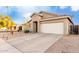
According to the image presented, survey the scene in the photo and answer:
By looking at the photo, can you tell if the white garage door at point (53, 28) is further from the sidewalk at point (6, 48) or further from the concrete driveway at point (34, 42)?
the sidewalk at point (6, 48)

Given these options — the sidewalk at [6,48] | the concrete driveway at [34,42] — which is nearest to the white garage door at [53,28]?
the concrete driveway at [34,42]

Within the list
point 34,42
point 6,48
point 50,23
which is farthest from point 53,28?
point 6,48

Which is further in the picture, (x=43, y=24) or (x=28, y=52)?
(x=43, y=24)

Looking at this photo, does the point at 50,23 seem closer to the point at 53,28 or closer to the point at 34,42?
the point at 53,28

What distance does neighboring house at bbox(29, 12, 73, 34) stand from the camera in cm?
618

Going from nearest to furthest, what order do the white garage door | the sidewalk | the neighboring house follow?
the sidewalk → the neighboring house → the white garage door

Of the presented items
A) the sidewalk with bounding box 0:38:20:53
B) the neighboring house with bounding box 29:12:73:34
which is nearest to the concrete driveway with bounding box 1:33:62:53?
the sidewalk with bounding box 0:38:20:53

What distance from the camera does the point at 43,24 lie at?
644cm

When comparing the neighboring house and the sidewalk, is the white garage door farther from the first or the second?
the sidewalk

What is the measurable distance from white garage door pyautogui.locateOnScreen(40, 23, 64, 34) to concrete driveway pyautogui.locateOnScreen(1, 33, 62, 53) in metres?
0.17

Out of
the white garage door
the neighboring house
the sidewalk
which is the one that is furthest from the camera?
the white garage door

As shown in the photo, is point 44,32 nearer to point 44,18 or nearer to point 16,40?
point 44,18

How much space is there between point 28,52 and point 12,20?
1309 millimetres
